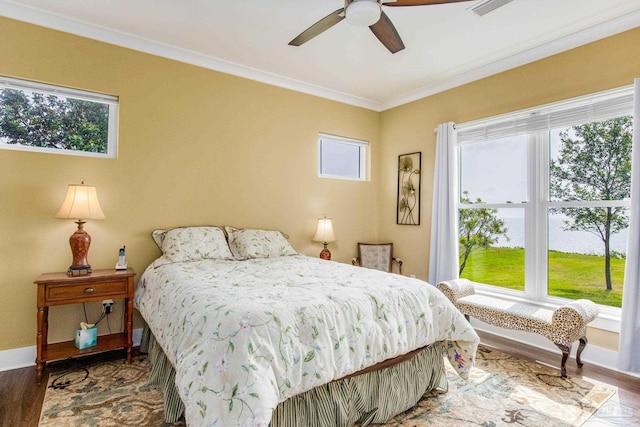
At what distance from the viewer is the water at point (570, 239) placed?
2.90m

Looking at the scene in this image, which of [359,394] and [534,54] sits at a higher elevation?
[534,54]

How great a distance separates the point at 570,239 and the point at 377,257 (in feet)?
6.93

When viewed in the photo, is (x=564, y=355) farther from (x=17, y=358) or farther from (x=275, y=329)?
(x=17, y=358)

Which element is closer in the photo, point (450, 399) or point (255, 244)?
point (450, 399)

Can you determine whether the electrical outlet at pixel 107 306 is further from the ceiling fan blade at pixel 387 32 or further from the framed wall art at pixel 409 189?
the framed wall art at pixel 409 189

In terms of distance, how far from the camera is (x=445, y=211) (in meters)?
3.91

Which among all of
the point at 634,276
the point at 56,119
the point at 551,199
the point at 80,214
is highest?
the point at 56,119

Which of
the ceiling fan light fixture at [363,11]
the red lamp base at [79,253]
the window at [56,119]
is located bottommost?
the red lamp base at [79,253]

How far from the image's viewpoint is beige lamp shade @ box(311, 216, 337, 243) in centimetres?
412

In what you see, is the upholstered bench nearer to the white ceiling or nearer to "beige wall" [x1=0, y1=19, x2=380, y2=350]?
"beige wall" [x1=0, y1=19, x2=380, y2=350]

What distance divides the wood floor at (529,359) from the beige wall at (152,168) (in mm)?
325

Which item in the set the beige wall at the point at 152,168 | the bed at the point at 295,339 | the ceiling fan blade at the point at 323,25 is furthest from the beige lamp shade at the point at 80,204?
the ceiling fan blade at the point at 323,25

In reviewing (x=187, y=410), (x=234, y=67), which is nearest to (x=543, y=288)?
(x=187, y=410)

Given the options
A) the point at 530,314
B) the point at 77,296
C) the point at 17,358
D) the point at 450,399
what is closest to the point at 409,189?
the point at 530,314
